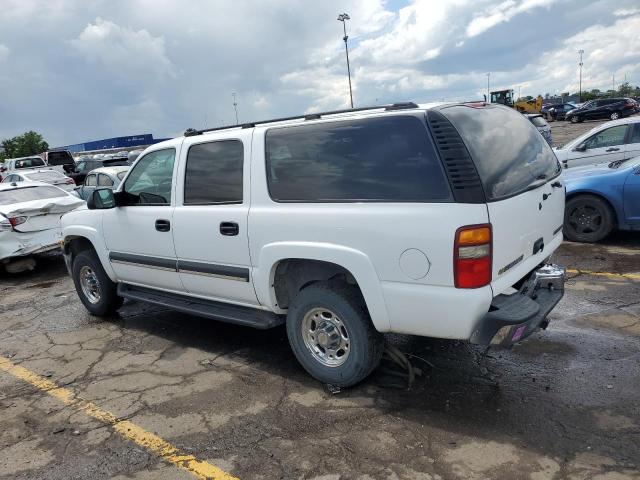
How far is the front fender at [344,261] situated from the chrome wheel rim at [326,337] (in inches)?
15.1

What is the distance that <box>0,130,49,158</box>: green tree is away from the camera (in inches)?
2466

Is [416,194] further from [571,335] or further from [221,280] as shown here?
[571,335]

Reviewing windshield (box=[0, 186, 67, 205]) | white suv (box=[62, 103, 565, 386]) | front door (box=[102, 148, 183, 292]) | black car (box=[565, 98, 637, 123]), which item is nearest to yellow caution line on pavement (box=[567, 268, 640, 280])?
white suv (box=[62, 103, 565, 386])

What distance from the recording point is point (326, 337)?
12.4 ft

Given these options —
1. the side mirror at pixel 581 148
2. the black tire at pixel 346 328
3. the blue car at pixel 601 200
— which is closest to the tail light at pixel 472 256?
the black tire at pixel 346 328

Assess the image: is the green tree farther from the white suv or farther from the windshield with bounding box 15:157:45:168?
the white suv

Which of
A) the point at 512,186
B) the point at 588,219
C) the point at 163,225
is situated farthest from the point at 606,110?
the point at 163,225

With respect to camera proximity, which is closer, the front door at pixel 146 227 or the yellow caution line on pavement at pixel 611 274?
the front door at pixel 146 227

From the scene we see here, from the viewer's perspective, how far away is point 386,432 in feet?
10.7

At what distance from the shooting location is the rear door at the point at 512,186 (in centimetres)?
312

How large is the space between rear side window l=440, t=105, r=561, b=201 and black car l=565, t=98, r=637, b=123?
3789 centimetres

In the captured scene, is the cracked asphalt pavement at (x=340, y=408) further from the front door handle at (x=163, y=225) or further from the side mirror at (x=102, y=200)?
the side mirror at (x=102, y=200)

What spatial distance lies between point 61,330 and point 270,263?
11.2 ft

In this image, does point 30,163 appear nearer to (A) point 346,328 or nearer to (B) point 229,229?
(B) point 229,229
